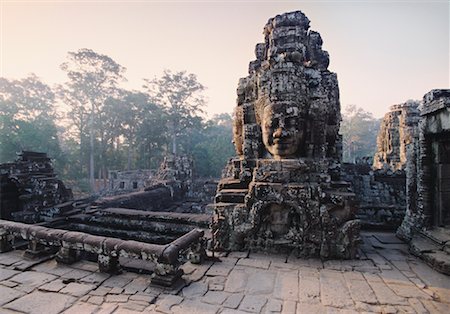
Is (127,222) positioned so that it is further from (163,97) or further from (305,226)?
(163,97)

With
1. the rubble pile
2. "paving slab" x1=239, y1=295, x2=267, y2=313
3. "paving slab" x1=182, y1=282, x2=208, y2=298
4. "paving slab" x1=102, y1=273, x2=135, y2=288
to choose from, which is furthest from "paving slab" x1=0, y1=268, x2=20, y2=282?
"paving slab" x1=239, y1=295, x2=267, y2=313

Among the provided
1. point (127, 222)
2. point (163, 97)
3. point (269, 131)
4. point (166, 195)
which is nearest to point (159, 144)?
point (163, 97)

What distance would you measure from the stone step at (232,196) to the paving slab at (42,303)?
2.73 meters

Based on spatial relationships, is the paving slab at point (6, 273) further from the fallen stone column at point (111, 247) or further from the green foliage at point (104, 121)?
the green foliage at point (104, 121)

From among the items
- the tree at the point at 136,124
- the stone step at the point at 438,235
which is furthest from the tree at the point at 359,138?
the stone step at the point at 438,235

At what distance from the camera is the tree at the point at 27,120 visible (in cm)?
1964

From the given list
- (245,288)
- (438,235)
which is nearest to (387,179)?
(438,235)

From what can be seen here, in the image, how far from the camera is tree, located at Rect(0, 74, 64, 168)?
19638mm

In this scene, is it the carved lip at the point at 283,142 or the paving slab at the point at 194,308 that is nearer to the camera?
the paving slab at the point at 194,308

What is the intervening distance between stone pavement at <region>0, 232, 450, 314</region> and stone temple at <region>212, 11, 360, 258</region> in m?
0.39

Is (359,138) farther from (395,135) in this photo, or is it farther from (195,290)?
(195,290)

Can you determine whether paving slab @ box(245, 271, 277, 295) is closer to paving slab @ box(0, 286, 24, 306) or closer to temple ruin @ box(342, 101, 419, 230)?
temple ruin @ box(342, 101, 419, 230)

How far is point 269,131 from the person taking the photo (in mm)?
5055

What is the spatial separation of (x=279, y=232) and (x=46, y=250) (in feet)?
14.0
